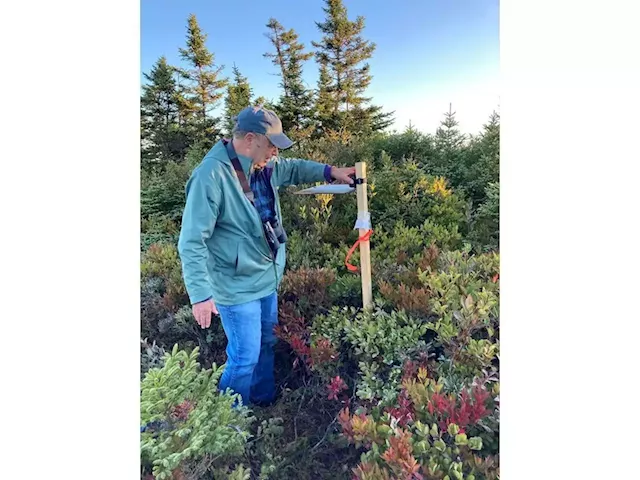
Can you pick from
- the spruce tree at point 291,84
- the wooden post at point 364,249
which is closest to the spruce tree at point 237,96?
the spruce tree at point 291,84

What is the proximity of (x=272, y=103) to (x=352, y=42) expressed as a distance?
469 mm

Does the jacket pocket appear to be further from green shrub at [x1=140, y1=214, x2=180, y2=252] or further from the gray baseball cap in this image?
the gray baseball cap

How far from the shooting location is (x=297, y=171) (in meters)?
2.47

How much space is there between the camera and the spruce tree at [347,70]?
7.80 feet

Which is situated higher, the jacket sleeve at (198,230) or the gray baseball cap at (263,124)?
the gray baseball cap at (263,124)

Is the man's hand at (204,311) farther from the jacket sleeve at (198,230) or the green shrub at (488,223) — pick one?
the green shrub at (488,223)

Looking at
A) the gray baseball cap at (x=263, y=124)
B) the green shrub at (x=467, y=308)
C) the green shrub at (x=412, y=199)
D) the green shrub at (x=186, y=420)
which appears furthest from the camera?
the green shrub at (x=412, y=199)

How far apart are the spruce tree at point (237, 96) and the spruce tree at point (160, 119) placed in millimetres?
247

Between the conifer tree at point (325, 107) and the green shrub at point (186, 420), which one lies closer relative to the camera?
the green shrub at point (186, 420)

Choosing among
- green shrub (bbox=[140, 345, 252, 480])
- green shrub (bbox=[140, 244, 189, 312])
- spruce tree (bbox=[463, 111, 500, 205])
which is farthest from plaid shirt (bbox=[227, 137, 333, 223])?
spruce tree (bbox=[463, 111, 500, 205])

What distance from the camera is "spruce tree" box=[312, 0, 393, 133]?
2379mm
